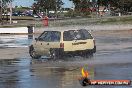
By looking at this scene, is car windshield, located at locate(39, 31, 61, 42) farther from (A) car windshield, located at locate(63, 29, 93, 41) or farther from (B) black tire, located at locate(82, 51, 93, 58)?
(B) black tire, located at locate(82, 51, 93, 58)

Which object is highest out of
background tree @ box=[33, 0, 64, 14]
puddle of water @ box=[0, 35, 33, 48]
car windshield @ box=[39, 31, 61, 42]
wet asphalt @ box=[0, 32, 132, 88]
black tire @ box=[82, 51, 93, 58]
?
car windshield @ box=[39, 31, 61, 42]

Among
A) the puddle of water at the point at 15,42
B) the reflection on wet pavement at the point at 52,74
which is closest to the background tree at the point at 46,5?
the puddle of water at the point at 15,42

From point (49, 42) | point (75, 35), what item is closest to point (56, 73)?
point (49, 42)

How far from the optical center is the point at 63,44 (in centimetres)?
2425

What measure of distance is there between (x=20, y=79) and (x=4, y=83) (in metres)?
1.03

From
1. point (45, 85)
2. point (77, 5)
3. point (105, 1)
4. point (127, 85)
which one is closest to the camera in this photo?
point (127, 85)

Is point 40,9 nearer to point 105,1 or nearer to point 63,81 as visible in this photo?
point 105,1

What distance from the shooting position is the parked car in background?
2431 cm

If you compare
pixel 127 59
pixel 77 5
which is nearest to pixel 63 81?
pixel 127 59

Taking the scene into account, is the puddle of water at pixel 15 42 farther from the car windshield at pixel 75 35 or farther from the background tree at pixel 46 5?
the background tree at pixel 46 5

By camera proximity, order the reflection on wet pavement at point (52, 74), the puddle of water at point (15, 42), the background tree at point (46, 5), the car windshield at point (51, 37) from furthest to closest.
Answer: the background tree at point (46, 5) → the puddle of water at point (15, 42) → the car windshield at point (51, 37) → the reflection on wet pavement at point (52, 74)

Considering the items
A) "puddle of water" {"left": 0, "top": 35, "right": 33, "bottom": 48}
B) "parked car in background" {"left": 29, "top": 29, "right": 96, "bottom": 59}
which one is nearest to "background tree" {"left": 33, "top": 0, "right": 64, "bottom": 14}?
"puddle of water" {"left": 0, "top": 35, "right": 33, "bottom": 48}

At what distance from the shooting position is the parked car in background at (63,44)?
24.3 metres

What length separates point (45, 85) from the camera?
14188 millimetres
